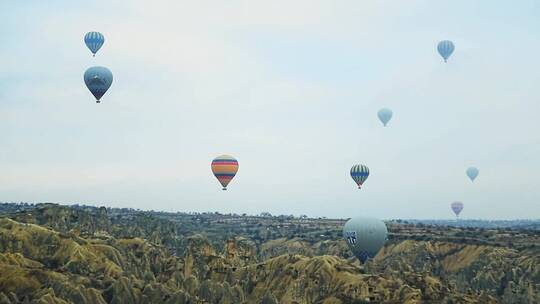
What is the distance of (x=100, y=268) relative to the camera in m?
120

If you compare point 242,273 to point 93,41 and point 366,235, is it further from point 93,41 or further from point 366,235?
point 93,41

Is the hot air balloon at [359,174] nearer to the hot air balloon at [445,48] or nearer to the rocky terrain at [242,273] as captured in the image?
the rocky terrain at [242,273]

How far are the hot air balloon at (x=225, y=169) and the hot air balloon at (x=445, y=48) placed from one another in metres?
58.3

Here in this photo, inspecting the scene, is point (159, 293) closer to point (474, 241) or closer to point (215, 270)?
point (215, 270)

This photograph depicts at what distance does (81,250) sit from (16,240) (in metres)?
17.4

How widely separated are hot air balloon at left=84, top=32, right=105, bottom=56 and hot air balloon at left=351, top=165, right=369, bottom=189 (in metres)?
58.9

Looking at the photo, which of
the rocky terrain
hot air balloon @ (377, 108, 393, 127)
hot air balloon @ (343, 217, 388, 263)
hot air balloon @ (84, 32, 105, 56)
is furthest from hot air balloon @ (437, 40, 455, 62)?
hot air balloon @ (84, 32, 105, 56)

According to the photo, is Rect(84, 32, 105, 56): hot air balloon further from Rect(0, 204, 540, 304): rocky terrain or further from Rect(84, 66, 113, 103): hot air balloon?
Rect(0, 204, 540, 304): rocky terrain

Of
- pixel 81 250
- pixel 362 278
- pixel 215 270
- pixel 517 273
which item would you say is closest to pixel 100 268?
pixel 81 250

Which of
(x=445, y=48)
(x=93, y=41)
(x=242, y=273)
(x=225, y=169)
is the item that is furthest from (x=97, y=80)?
(x=445, y=48)

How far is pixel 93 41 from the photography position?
5187 inches

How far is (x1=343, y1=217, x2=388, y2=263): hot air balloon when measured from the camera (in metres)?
115

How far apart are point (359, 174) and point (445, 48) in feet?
136

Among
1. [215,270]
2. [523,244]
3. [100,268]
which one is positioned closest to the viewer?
[100,268]
